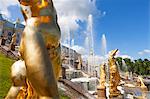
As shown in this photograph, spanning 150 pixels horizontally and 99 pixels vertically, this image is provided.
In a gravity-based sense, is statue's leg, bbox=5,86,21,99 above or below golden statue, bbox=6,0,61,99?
below

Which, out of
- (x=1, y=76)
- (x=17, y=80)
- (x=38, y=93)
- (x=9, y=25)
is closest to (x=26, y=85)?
(x=17, y=80)

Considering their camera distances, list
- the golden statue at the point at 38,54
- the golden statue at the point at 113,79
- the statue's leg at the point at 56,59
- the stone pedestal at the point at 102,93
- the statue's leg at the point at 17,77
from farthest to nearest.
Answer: the stone pedestal at the point at 102,93 < the golden statue at the point at 113,79 < the statue's leg at the point at 17,77 < the statue's leg at the point at 56,59 < the golden statue at the point at 38,54

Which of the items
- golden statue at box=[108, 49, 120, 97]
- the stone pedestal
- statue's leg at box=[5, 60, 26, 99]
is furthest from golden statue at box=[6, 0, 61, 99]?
the stone pedestal

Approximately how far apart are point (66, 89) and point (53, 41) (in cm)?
1448

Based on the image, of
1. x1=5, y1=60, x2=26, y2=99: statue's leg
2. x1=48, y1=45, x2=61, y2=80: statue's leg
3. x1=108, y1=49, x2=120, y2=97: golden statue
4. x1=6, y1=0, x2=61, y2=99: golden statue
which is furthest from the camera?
x1=108, y1=49, x2=120, y2=97: golden statue

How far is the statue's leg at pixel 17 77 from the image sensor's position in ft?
9.64

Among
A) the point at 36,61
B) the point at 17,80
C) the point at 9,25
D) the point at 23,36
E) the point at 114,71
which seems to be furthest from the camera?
the point at 9,25

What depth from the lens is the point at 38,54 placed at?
8.01 ft

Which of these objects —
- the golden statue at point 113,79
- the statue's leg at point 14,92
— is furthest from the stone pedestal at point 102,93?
the statue's leg at point 14,92

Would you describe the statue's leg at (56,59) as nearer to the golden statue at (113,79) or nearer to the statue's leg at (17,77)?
the statue's leg at (17,77)

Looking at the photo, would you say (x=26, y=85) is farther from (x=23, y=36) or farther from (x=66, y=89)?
(x=66, y=89)

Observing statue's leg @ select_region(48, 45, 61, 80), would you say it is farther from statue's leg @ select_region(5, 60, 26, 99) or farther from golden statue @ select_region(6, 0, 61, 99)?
statue's leg @ select_region(5, 60, 26, 99)

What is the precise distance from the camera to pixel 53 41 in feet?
9.20

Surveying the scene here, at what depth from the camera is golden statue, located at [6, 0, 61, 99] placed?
2434mm
